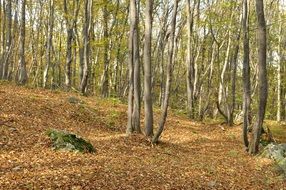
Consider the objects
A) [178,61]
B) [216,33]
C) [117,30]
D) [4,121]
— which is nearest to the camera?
[4,121]

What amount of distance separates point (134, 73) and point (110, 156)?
15.0 ft

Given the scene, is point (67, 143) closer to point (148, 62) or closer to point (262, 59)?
point (148, 62)

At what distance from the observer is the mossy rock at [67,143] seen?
448 inches

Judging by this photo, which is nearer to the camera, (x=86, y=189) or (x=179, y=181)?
(x=86, y=189)

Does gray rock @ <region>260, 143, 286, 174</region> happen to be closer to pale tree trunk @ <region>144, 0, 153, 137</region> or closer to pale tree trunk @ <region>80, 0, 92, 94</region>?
pale tree trunk @ <region>144, 0, 153, 137</region>

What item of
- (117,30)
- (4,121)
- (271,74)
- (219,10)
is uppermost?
(219,10)

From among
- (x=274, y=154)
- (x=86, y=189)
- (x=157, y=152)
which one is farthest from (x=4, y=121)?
(x=274, y=154)

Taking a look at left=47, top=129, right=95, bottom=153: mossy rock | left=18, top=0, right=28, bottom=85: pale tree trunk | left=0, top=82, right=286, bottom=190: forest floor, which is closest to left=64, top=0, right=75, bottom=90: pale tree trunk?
left=18, top=0, right=28, bottom=85: pale tree trunk

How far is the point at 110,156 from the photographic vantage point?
37.7 feet

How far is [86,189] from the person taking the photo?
25.7 feet

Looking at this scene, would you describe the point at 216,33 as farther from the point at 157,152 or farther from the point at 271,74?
the point at 157,152

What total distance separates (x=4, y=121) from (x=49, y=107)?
412 cm

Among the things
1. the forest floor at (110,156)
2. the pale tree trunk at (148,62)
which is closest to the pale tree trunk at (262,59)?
the forest floor at (110,156)

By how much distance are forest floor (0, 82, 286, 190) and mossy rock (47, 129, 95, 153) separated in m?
0.27
